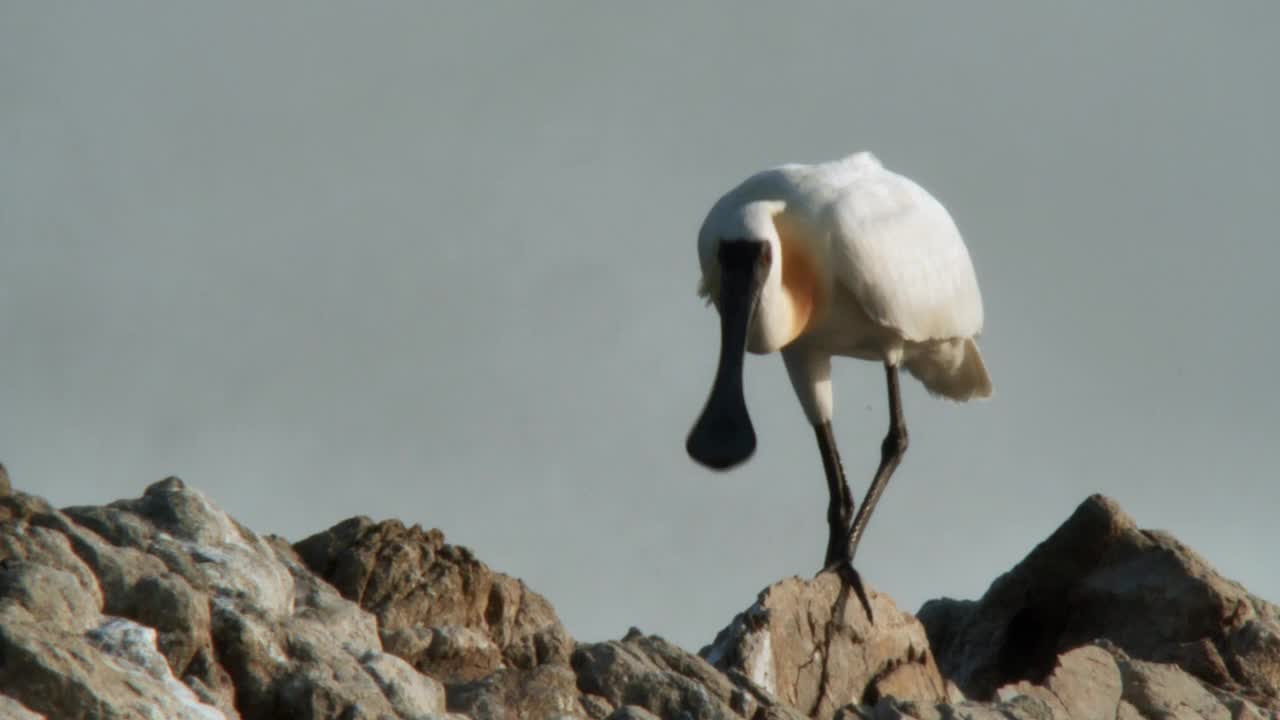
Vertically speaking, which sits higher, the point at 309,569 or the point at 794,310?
the point at 794,310

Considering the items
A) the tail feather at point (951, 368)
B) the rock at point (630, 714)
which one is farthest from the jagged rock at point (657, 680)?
the tail feather at point (951, 368)

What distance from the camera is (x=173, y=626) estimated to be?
8.41 m

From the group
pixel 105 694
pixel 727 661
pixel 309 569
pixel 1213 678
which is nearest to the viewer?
pixel 105 694

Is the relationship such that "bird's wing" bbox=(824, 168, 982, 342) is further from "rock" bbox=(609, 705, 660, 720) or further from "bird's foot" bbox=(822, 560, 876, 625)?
"rock" bbox=(609, 705, 660, 720)

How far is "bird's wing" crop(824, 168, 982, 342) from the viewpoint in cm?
1520

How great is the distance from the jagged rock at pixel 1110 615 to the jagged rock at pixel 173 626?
544cm

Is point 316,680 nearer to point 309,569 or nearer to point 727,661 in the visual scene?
point 309,569

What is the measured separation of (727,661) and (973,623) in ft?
11.2

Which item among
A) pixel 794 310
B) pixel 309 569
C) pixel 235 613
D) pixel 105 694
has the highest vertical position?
pixel 794 310

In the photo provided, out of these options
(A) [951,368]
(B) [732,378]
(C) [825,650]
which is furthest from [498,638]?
(A) [951,368]

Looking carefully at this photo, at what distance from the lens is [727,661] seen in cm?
1159

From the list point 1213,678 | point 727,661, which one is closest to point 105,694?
point 727,661

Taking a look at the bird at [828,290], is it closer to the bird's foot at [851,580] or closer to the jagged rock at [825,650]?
the bird's foot at [851,580]

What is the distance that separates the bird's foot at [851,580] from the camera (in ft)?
41.2
